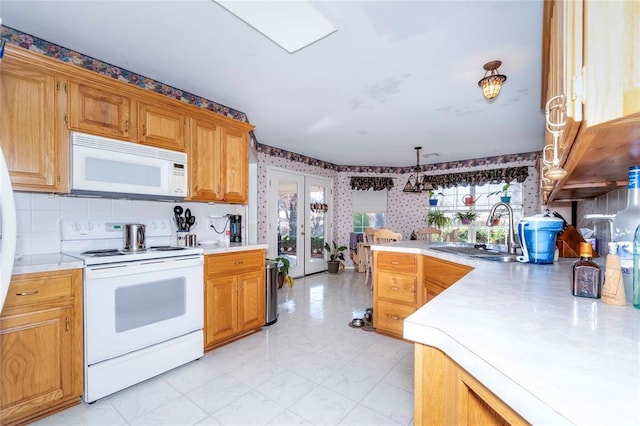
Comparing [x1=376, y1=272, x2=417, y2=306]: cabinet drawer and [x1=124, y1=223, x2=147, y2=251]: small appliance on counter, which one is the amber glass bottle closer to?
[x1=376, y1=272, x2=417, y2=306]: cabinet drawer

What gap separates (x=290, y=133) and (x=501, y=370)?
3.78 m

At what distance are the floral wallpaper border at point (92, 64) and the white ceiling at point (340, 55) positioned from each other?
0.21 feet

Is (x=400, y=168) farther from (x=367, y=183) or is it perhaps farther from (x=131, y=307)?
(x=131, y=307)

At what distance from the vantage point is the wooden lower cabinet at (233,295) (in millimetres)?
2305

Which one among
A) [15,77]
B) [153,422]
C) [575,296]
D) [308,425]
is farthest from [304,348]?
[15,77]

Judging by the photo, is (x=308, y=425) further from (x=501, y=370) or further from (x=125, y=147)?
(x=125, y=147)

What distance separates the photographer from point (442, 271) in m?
2.09

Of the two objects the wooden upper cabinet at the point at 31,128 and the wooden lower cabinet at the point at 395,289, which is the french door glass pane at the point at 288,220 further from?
the wooden upper cabinet at the point at 31,128

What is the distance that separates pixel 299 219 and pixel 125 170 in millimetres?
3441

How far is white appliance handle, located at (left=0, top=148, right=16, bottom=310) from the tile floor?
3.38 ft

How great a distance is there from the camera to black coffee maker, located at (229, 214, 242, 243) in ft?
9.73

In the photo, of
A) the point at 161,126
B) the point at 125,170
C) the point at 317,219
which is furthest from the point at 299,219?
the point at 125,170

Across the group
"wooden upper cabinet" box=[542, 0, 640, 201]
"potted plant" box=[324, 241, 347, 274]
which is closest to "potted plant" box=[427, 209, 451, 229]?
"potted plant" box=[324, 241, 347, 274]

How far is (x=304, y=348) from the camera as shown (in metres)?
2.40
